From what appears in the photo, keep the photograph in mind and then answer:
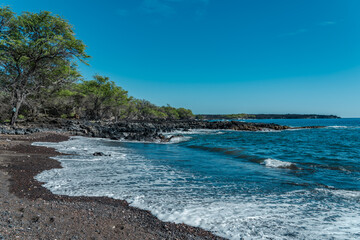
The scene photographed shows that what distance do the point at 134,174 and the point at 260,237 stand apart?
546cm

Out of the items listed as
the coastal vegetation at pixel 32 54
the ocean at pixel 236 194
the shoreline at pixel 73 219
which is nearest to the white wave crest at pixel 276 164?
the ocean at pixel 236 194

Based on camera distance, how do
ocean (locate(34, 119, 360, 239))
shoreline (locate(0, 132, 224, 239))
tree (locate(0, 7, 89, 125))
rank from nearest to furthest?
shoreline (locate(0, 132, 224, 239))
ocean (locate(34, 119, 360, 239))
tree (locate(0, 7, 89, 125))

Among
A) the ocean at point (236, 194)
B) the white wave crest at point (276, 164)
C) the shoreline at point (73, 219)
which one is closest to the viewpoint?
the shoreline at point (73, 219)

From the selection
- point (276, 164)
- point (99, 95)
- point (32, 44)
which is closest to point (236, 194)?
point (276, 164)

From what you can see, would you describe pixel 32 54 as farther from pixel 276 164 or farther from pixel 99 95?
pixel 99 95

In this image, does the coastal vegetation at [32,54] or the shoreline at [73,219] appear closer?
the shoreline at [73,219]

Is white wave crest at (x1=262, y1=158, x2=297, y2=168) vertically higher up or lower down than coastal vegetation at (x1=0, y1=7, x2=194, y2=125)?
lower down

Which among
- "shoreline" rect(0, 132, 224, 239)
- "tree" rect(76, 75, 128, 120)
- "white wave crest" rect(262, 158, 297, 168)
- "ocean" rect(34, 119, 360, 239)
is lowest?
"white wave crest" rect(262, 158, 297, 168)

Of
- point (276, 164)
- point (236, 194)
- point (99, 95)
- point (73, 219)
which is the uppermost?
point (99, 95)

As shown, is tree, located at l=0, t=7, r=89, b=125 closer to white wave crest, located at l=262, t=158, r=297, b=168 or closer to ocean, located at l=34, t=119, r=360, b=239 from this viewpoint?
ocean, located at l=34, t=119, r=360, b=239

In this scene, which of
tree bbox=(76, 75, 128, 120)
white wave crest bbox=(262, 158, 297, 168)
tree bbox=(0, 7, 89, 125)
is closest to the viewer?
white wave crest bbox=(262, 158, 297, 168)

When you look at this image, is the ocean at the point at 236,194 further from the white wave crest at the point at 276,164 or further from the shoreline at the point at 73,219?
the white wave crest at the point at 276,164

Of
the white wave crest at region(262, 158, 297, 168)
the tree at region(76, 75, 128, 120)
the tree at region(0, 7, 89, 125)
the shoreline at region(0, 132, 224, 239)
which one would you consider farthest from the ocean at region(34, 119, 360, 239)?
the tree at region(76, 75, 128, 120)

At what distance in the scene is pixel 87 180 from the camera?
6.86 metres
